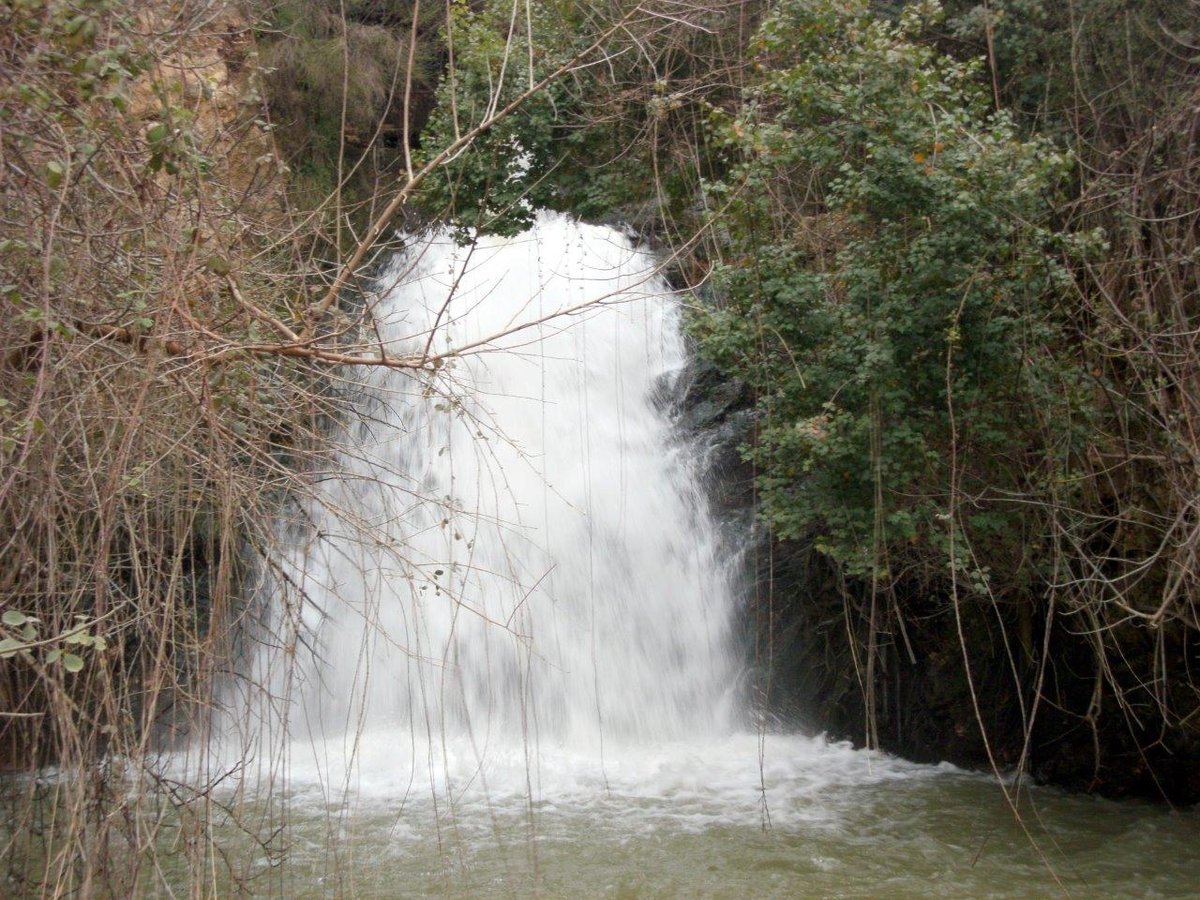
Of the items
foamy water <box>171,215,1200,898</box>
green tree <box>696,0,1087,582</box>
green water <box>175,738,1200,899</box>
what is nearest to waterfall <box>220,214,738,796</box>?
foamy water <box>171,215,1200,898</box>

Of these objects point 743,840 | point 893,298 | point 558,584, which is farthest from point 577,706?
point 893,298

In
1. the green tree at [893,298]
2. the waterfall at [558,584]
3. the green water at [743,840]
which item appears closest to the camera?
the green water at [743,840]

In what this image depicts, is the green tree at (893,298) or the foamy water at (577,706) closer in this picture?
the foamy water at (577,706)

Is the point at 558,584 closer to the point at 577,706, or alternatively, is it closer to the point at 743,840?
the point at 577,706

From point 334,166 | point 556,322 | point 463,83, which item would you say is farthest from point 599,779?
point 334,166

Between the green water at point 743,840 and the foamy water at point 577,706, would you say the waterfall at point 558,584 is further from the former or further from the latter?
the green water at point 743,840

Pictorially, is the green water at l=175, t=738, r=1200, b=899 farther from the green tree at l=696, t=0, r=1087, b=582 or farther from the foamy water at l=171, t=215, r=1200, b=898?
the green tree at l=696, t=0, r=1087, b=582

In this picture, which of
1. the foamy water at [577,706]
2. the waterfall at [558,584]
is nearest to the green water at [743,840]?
the foamy water at [577,706]

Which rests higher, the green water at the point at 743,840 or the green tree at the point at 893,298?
the green tree at the point at 893,298

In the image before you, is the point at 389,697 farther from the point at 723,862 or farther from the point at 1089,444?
the point at 1089,444

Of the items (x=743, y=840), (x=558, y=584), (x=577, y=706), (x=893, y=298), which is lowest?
(x=743, y=840)

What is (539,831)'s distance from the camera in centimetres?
583

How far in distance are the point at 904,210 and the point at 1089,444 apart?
163 cm

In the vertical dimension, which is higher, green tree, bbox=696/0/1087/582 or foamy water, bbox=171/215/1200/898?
green tree, bbox=696/0/1087/582
